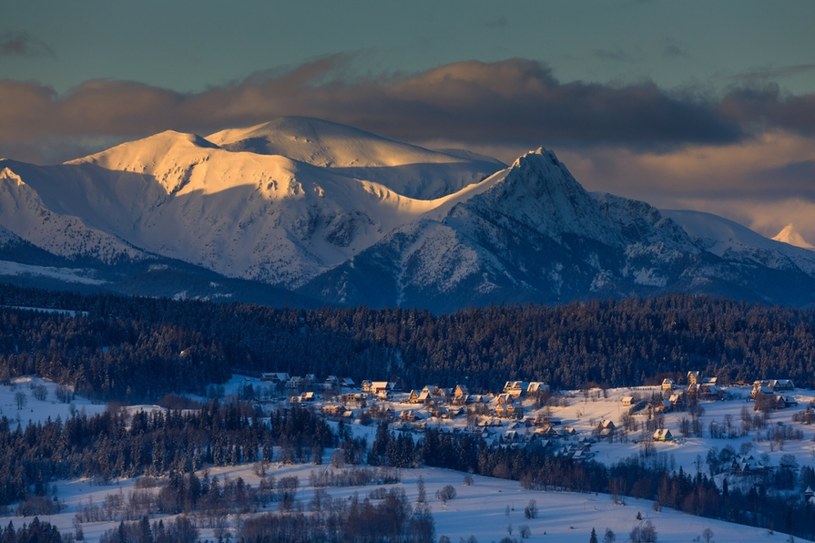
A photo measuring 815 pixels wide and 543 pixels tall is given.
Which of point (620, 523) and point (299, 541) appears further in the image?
point (620, 523)

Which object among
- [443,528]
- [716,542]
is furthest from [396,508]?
[716,542]

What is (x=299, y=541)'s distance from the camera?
186500 millimetres

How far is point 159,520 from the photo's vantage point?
653ft

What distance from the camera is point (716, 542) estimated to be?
194000mm

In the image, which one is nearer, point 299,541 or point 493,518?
point 299,541

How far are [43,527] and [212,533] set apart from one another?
15.1 meters

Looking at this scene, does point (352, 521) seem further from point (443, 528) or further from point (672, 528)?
point (672, 528)

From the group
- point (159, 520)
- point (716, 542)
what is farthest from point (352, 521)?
point (716, 542)

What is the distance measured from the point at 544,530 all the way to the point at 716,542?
15458mm

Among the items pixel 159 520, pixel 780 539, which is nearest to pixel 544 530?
pixel 780 539

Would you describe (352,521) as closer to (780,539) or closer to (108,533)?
(108,533)

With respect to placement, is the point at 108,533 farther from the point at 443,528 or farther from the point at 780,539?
the point at 780,539

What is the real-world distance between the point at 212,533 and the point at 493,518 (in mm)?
26412

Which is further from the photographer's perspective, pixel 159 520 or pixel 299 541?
pixel 159 520
